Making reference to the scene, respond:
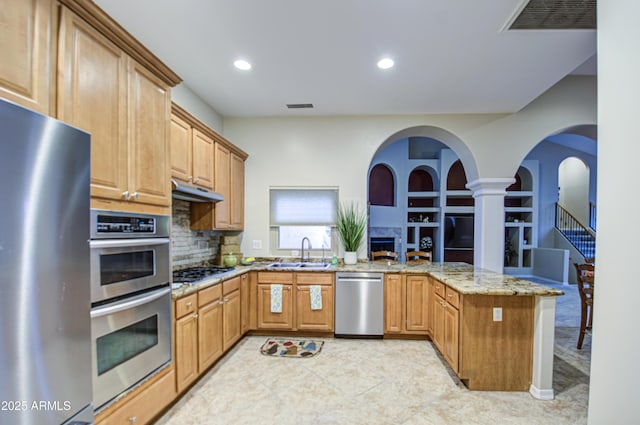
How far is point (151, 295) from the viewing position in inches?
70.9

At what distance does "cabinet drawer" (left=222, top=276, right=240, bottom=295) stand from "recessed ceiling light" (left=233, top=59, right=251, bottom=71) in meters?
2.19

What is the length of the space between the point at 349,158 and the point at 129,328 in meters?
3.30

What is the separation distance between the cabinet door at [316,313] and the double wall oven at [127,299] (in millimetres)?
1782

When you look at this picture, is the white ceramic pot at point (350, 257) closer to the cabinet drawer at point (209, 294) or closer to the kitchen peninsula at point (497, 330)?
the kitchen peninsula at point (497, 330)

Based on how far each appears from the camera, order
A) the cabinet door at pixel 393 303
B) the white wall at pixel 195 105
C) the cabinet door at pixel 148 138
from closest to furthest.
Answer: the cabinet door at pixel 148 138
the white wall at pixel 195 105
the cabinet door at pixel 393 303

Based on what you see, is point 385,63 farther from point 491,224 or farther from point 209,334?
point 209,334

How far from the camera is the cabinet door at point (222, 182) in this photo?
3365mm

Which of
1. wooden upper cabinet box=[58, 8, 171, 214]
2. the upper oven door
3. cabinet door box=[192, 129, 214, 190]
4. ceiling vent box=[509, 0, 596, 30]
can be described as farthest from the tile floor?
ceiling vent box=[509, 0, 596, 30]

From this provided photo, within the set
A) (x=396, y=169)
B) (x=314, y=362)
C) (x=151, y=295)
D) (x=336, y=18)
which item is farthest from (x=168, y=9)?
(x=396, y=169)

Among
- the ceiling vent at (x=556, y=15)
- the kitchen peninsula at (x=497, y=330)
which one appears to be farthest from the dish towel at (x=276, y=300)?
the ceiling vent at (x=556, y=15)

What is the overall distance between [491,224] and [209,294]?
375 centimetres

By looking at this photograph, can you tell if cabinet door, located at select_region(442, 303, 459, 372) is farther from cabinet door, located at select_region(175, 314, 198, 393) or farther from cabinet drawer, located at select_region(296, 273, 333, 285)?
cabinet door, located at select_region(175, 314, 198, 393)

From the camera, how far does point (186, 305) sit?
2252 mm

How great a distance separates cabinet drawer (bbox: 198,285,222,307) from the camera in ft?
8.15
